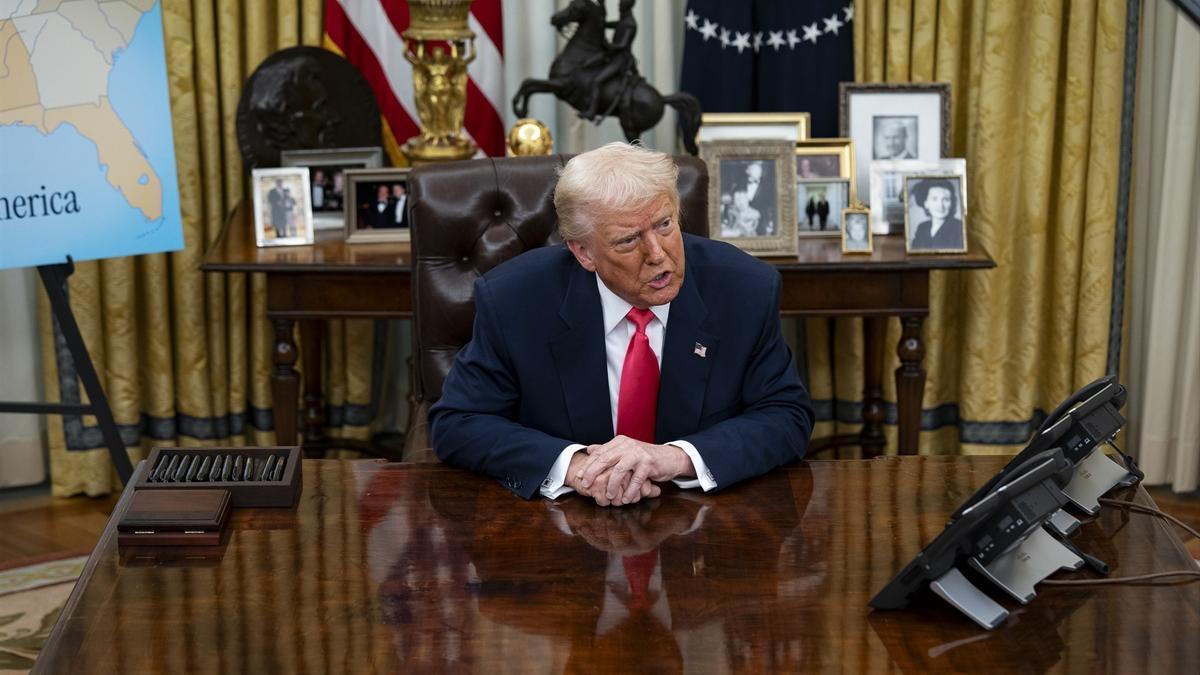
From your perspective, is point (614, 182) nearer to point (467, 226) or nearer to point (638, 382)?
point (638, 382)

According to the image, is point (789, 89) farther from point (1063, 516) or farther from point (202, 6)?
point (1063, 516)

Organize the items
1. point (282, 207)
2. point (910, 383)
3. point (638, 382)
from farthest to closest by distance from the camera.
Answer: point (910, 383), point (282, 207), point (638, 382)

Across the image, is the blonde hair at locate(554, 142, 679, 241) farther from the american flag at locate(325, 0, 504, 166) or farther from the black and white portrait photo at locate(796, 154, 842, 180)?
the american flag at locate(325, 0, 504, 166)

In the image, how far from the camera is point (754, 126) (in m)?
4.09

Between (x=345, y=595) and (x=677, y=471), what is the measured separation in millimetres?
593

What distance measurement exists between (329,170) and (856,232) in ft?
4.62

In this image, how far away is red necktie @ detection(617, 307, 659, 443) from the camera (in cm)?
261

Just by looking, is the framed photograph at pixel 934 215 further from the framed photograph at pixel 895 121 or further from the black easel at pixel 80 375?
the black easel at pixel 80 375

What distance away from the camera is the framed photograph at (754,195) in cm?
371

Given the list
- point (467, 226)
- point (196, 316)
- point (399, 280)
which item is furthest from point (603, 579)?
point (196, 316)

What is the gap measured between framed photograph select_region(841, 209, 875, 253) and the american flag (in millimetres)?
1187

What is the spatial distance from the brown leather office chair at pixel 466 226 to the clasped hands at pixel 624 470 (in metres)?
0.78

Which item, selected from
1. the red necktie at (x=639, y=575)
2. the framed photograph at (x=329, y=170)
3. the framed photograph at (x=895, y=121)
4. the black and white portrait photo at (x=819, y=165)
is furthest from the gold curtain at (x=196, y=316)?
the red necktie at (x=639, y=575)

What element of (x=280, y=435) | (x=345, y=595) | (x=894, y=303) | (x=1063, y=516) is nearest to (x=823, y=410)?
(x=894, y=303)
